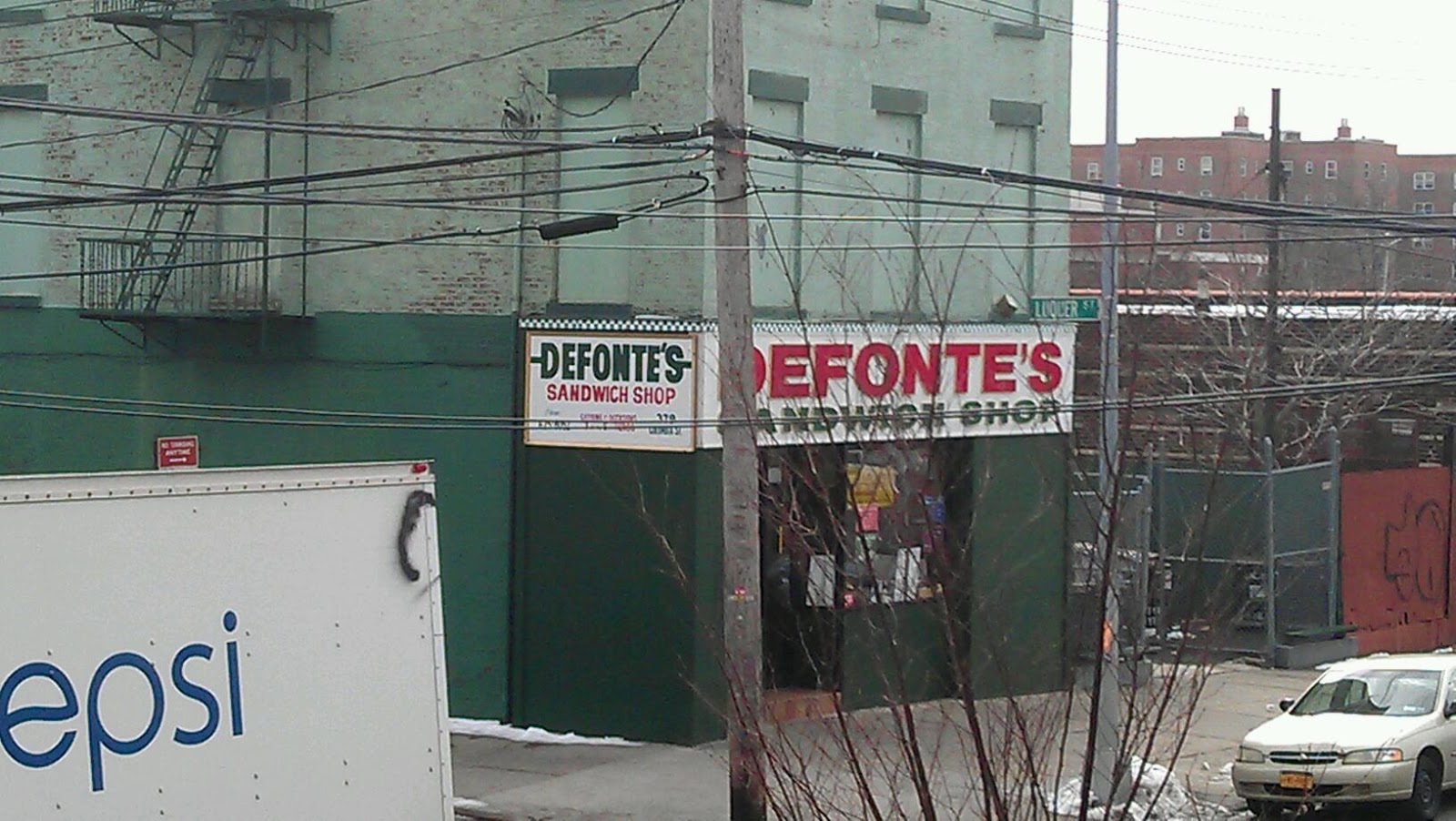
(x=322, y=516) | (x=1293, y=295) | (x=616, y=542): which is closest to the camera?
(x=322, y=516)

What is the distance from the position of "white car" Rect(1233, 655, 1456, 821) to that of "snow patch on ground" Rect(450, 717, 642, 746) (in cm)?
655

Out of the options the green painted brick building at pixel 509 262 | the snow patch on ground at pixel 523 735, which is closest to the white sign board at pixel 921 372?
the green painted brick building at pixel 509 262

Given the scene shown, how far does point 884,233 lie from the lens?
21.4m

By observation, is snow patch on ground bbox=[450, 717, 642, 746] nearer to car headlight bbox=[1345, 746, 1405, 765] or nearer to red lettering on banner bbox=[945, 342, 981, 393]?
red lettering on banner bbox=[945, 342, 981, 393]

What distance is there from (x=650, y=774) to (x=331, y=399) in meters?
6.42

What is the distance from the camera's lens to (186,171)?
23.0 metres

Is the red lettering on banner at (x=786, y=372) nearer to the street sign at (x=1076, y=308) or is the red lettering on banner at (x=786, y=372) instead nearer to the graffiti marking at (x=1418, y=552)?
the street sign at (x=1076, y=308)

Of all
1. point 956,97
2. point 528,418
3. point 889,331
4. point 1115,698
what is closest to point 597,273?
point 528,418

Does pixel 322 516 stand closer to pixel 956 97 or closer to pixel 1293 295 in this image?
pixel 956 97

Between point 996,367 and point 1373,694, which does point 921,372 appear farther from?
point 1373,694

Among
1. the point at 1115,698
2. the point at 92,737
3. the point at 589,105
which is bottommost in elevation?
the point at 1115,698

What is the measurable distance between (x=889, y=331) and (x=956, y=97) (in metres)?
3.72

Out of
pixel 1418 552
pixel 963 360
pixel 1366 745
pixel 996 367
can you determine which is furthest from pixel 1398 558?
pixel 1366 745

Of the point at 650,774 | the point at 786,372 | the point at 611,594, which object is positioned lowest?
the point at 650,774
